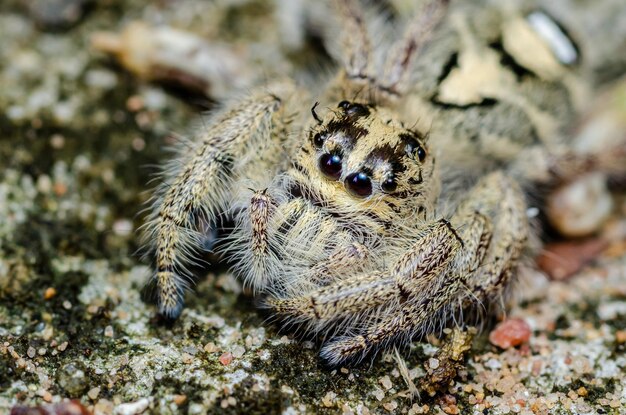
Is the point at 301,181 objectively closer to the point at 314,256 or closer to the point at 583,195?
the point at 314,256

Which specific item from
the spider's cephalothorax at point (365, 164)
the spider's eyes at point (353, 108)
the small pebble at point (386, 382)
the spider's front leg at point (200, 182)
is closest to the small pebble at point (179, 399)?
the spider's front leg at point (200, 182)

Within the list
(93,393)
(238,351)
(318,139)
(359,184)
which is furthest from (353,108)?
(93,393)

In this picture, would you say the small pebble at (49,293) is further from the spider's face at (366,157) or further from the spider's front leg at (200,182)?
the spider's face at (366,157)

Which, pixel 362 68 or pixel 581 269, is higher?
pixel 362 68

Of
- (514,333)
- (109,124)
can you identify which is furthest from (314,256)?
(109,124)

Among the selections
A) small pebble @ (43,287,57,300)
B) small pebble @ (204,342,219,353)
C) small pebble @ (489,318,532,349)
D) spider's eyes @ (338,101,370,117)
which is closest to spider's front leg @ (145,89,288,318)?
small pebble @ (204,342,219,353)

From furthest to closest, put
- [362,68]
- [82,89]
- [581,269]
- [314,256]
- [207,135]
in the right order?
1. [82,89]
2. [581,269]
3. [362,68]
4. [207,135]
5. [314,256]

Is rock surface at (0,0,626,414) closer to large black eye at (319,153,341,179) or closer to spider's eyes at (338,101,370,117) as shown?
large black eye at (319,153,341,179)
